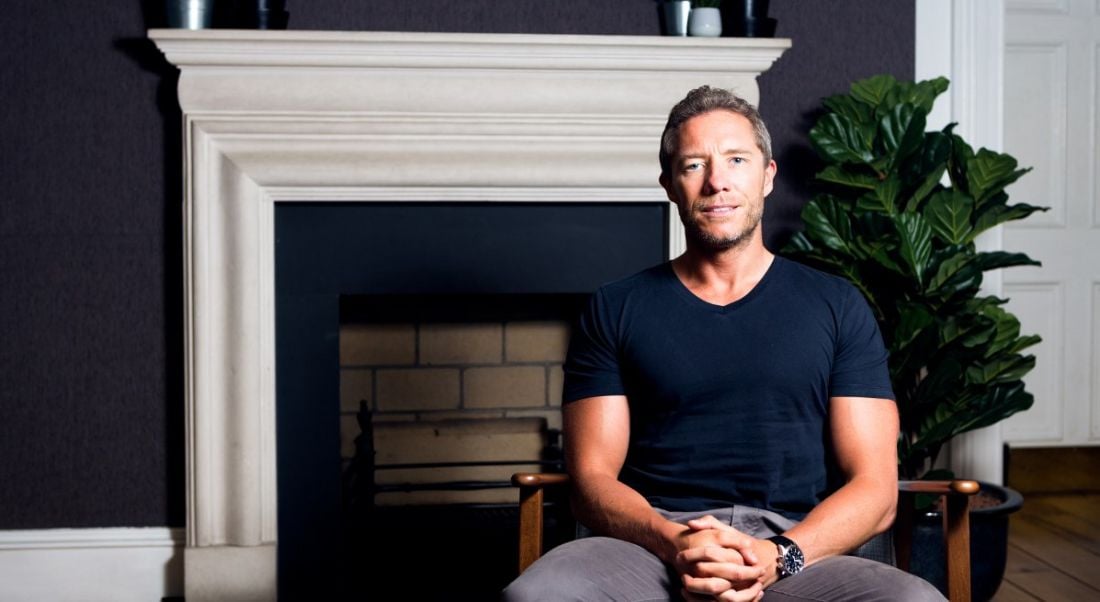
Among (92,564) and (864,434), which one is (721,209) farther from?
(92,564)

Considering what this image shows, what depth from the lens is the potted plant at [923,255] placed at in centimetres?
252

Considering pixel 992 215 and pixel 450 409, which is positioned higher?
pixel 992 215

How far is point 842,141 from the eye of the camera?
2615 mm

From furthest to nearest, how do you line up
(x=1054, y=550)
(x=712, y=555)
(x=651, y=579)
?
(x=1054, y=550)
(x=651, y=579)
(x=712, y=555)

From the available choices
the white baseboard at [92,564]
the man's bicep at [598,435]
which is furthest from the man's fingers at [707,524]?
the white baseboard at [92,564]

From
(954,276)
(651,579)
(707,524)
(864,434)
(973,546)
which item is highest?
(954,276)

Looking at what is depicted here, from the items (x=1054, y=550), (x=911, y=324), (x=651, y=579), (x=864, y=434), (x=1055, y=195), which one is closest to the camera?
(x=651, y=579)

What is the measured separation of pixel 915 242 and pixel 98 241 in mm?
2099

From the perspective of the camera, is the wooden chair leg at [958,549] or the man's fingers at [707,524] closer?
the man's fingers at [707,524]

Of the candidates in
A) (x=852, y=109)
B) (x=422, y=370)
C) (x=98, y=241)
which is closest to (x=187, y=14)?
(x=98, y=241)

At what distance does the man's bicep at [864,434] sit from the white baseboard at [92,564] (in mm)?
1868

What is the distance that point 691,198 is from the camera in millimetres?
1806

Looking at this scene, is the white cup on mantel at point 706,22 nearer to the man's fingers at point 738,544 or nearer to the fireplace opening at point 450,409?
the fireplace opening at point 450,409

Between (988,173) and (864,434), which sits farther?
(988,173)
